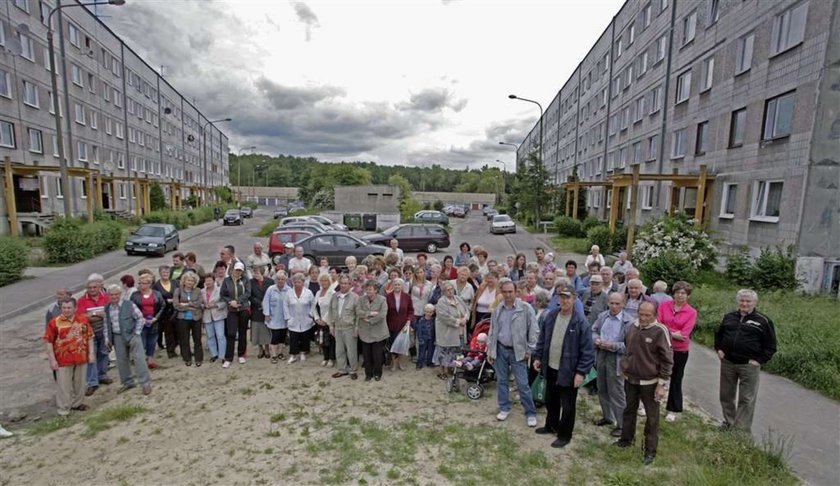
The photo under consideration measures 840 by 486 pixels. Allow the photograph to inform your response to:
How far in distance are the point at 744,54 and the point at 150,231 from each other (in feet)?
85.1

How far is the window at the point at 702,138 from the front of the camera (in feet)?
57.9

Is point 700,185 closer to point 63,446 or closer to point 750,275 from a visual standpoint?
point 750,275

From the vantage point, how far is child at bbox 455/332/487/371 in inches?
234

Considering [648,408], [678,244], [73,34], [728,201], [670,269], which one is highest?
[73,34]

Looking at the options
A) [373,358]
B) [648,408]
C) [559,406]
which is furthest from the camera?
[373,358]

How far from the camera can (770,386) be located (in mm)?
6270

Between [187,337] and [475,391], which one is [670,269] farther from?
[187,337]

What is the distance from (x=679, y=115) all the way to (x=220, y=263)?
21.6 m

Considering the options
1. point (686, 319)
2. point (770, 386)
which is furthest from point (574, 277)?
point (770, 386)

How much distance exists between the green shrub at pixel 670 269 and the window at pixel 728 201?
214 inches

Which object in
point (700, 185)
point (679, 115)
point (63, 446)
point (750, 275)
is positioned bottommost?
point (63, 446)

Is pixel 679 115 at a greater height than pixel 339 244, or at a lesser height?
greater

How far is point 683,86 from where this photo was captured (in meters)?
20.2

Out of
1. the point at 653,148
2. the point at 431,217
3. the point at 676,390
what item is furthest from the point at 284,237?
the point at 431,217
